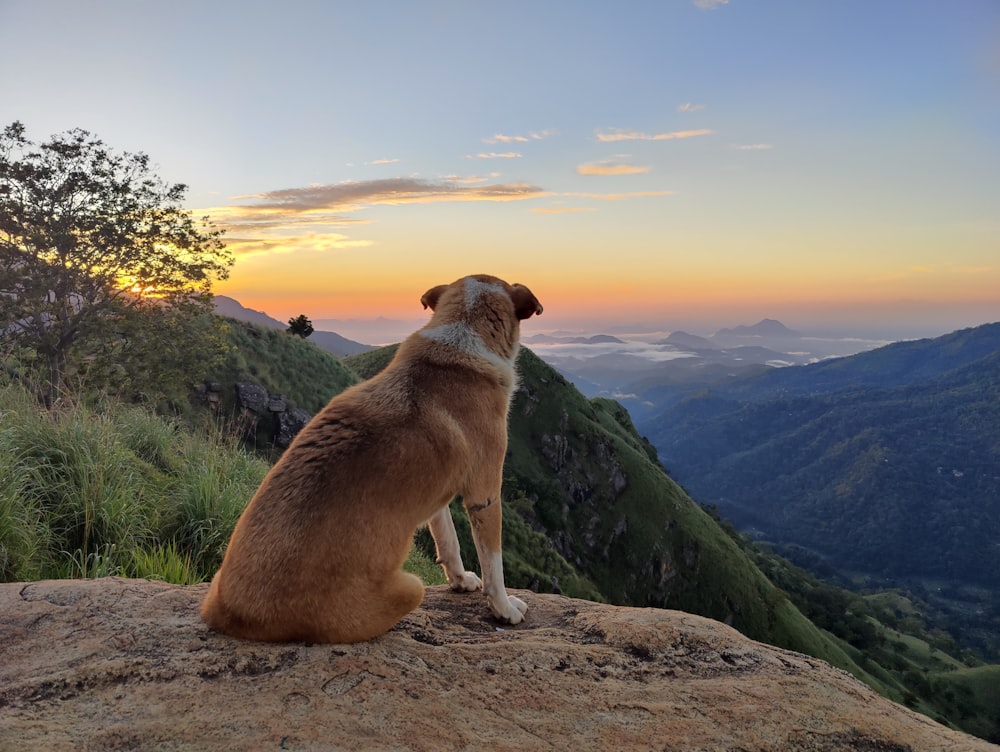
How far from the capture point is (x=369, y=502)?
3.60 meters

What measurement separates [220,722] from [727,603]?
90941mm

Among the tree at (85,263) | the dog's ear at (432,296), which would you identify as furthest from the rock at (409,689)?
the tree at (85,263)

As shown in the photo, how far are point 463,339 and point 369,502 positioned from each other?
177 cm

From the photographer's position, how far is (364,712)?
114 inches

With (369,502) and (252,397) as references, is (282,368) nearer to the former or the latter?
(252,397)

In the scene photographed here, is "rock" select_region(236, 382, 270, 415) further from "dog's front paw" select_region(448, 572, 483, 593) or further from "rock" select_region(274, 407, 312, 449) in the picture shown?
"dog's front paw" select_region(448, 572, 483, 593)

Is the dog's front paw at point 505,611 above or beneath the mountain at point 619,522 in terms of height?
above

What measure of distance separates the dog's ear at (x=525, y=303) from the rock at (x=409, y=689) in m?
2.73

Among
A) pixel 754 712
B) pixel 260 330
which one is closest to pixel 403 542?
pixel 754 712

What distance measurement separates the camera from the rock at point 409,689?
2.71m

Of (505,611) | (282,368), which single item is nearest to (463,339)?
(505,611)

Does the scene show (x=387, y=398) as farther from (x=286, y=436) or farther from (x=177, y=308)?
(x=286, y=436)

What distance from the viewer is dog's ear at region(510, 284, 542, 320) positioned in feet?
17.7

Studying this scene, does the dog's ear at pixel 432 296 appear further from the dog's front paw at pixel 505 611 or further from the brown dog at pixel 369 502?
the dog's front paw at pixel 505 611
